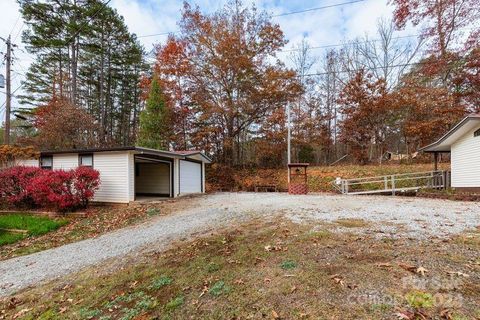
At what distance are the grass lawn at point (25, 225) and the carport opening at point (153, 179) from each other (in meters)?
5.56

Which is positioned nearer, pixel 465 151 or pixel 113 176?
pixel 465 151

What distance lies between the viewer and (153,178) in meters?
16.0

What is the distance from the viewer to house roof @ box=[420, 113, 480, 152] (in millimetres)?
10250

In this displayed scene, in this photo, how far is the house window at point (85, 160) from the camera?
12305 millimetres

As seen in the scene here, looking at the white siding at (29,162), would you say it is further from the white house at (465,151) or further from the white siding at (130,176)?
the white house at (465,151)

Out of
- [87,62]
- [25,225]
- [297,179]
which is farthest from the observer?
[87,62]

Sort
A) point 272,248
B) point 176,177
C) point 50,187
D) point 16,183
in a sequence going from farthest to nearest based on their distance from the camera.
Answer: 1. point 176,177
2. point 16,183
3. point 50,187
4. point 272,248

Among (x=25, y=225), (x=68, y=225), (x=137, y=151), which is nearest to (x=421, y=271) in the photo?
(x=68, y=225)

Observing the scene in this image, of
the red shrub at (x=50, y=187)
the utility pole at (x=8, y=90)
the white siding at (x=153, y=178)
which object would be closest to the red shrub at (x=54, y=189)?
the red shrub at (x=50, y=187)

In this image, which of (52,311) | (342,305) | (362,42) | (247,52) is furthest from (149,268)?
(362,42)

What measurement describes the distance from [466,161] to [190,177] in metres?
13.5

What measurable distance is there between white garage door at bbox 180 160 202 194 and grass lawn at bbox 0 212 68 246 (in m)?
6.39

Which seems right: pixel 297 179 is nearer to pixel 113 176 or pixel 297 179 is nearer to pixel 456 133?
pixel 456 133

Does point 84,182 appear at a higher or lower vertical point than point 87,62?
lower
